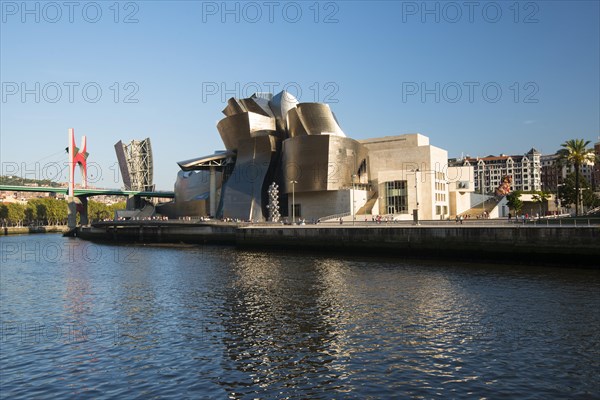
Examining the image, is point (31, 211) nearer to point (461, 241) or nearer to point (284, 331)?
point (461, 241)

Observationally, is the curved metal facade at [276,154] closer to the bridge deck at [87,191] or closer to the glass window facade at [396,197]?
the glass window facade at [396,197]

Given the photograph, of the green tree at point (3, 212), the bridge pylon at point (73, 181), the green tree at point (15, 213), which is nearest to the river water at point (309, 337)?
the bridge pylon at point (73, 181)

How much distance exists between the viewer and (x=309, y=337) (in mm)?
16281

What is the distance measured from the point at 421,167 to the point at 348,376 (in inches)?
2863

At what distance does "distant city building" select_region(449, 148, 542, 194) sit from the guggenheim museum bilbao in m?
92.9

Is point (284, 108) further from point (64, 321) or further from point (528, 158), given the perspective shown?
point (528, 158)

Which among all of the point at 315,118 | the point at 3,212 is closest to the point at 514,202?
the point at 315,118

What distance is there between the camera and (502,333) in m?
16.0

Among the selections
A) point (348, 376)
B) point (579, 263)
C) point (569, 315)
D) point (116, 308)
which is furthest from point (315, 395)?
point (579, 263)

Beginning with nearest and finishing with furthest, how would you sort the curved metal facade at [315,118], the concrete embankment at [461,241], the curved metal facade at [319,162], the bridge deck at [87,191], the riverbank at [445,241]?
the concrete embankment at [461,241], the riverbank at [445,241], the curved metal facade at [319,162], the curved metal facade at [315,118], the bridge deck at [87,191]

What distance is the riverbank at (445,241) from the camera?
32500 mm

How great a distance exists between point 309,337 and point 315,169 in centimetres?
6102

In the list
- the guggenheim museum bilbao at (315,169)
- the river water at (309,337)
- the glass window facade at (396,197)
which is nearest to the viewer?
the river water at (309,337)

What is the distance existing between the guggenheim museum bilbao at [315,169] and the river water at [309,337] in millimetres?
46725
